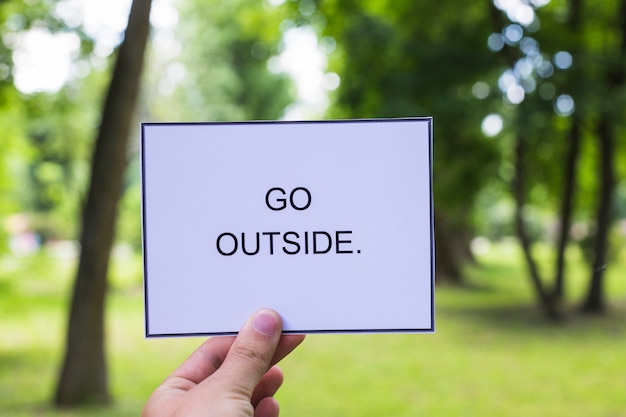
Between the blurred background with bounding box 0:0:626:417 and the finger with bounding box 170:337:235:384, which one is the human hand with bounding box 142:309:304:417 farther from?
the blurred background with bounding box 0:0:626:417

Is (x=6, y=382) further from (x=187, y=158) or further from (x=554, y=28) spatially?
(x=554, y=28)

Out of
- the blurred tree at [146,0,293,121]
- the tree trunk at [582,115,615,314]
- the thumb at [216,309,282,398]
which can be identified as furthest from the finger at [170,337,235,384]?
the blurred tree at [146,0,293,121]

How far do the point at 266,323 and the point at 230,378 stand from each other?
0.40 ft

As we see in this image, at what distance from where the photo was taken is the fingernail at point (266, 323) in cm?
139

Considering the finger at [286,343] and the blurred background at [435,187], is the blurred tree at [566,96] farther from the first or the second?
the finger at [286,343]

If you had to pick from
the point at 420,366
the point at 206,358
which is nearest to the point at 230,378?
the point at 206,358

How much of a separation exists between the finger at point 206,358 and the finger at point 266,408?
14 cm

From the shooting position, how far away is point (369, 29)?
35.8 feet

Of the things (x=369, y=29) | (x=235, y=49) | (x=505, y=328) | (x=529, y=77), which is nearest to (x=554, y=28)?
(x=529, y=77)

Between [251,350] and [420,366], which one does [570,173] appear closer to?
[420,366]

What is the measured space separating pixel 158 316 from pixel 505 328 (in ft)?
38.4

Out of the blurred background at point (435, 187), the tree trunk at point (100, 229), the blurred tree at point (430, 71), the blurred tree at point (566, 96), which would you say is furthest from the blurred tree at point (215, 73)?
the tree trunk at point (100, 229)

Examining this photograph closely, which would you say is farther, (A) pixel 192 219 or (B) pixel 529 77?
(B) pixel 529 77

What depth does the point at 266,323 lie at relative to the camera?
4.58 feet
